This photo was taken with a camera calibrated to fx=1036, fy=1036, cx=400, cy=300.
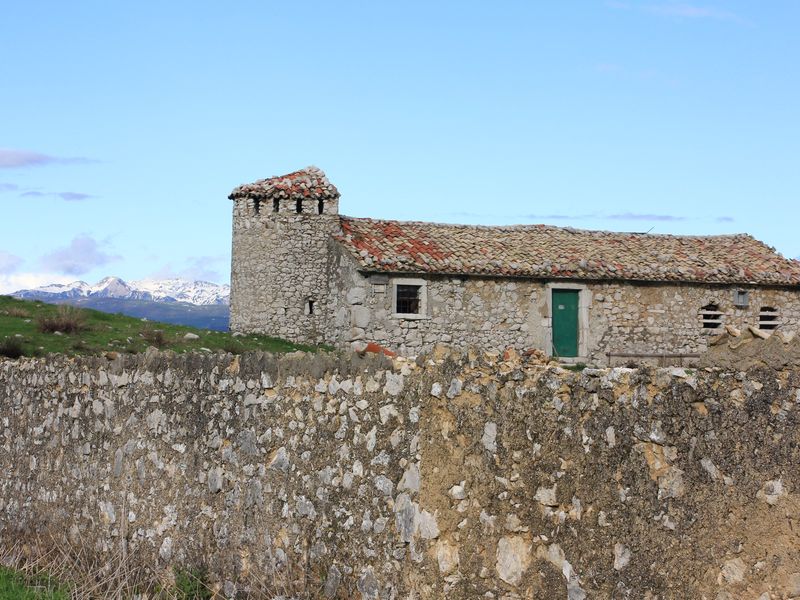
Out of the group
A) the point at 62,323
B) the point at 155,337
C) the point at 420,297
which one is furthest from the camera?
the point at 420,297

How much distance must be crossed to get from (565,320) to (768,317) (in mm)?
7107

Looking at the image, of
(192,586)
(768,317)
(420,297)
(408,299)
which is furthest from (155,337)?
(768,317)

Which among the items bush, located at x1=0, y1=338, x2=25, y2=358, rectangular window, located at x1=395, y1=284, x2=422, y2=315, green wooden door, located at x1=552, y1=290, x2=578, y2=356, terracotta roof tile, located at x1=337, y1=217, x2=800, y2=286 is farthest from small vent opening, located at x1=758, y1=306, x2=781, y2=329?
bush, located at x1=0, y1=338, x2=25, y2=358

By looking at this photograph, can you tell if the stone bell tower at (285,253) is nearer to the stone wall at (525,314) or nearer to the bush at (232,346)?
the stone wall at (525,314)

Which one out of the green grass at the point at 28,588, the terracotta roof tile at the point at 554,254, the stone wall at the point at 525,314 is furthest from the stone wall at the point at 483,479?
the terracotta roof tile at the point at 554,254

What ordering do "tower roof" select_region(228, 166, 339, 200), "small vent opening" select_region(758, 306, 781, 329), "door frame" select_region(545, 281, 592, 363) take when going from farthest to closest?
"small vent opening" select_region(758, 306, 781, 329) → "tower roof" select_region(228, 166, 339, 200) → "door frame" select_region(545, 281, 592, 363)

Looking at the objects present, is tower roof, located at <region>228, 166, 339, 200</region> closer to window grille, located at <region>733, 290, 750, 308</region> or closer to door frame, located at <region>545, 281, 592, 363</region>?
door frame, located at <region>545, 281, 592, 363</region>

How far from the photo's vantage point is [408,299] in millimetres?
29641

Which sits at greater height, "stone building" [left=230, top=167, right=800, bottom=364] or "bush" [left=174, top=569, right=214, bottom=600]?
"stone building" [left=230, top=167, right=800, bottom=364]

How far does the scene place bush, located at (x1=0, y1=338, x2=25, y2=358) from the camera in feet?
71.2

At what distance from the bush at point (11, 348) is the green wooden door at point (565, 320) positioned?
1518 cm

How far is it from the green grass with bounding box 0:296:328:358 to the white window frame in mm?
2952

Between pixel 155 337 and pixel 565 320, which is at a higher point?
pixel 565 320

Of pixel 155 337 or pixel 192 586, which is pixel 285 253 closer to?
pixel 155 337
